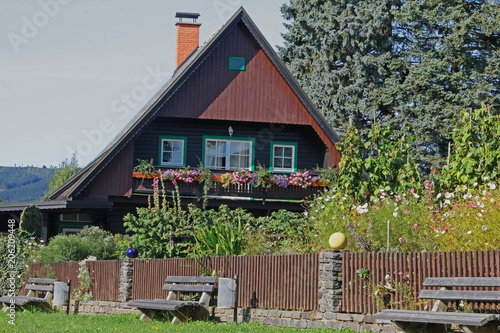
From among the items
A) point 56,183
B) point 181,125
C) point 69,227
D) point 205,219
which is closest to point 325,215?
point 205,219

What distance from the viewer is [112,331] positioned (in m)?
12.2

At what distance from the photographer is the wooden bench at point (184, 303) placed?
1391cm

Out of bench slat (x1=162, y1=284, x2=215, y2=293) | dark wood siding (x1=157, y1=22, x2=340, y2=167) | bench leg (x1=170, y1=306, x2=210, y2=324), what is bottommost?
bench leg (x1=170, y1=306, x2=210, y2=324)

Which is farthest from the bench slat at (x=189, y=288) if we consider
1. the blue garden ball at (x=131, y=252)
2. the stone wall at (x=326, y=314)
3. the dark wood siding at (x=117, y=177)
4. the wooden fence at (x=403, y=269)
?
the dark wood siding at (x=117, y=177)

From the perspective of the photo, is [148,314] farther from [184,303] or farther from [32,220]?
[32,220]

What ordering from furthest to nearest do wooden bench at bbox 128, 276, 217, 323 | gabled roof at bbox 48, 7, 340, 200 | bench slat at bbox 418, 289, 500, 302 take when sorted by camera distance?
1. gabled roof at bbox 48, 7, 340, 200
2. wooden bench at bbox 128, 276, 217, 323
3. bench slat at bbox 418, 289, 500, 302

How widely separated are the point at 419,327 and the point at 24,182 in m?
146

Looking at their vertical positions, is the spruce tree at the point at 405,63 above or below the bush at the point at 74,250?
above

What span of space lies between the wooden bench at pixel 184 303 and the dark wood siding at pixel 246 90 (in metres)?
11.4

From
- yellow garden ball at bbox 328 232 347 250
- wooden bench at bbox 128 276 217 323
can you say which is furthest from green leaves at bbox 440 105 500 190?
wooden bench at bbox 128 276 217 323

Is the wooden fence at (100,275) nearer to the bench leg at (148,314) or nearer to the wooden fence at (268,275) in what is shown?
the wooden fence at (268,275)

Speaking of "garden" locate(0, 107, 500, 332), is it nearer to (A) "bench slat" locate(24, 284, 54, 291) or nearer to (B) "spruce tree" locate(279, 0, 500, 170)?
(A) "bench slat" locate(24, 284, 54, 291)

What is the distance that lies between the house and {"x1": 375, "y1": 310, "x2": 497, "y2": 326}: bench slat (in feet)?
51.7

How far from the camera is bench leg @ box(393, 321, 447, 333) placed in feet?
34.2
